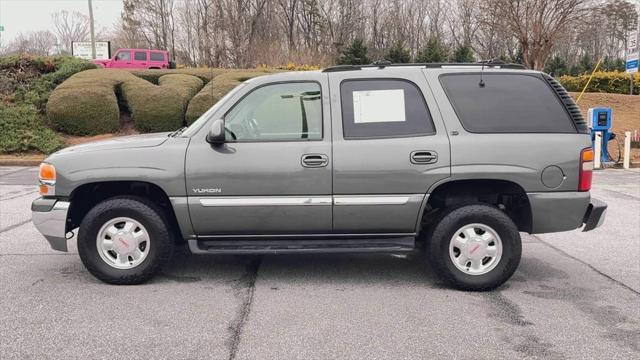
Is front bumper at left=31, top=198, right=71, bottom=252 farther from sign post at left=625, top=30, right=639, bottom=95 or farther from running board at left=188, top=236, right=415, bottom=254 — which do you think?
sign post at left=625, top=30, right=639, bottom=95

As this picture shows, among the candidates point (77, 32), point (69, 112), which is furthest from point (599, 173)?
point (77, 32)

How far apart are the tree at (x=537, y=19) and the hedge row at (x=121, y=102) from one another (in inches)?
513

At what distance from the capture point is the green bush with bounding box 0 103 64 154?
1513 centimetres

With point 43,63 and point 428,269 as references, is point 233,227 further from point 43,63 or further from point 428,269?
point 43,63

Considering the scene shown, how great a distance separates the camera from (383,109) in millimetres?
4727

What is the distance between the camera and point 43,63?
1852 cm

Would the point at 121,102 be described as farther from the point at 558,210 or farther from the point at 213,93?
the point at 558,210

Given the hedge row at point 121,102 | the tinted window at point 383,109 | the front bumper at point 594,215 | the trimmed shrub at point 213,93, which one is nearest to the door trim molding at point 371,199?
the tinted window at point 383,109

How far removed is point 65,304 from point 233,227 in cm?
143

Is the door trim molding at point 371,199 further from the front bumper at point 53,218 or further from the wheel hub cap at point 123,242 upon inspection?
the front bumper at point 53,218

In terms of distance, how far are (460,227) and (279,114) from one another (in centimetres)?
180

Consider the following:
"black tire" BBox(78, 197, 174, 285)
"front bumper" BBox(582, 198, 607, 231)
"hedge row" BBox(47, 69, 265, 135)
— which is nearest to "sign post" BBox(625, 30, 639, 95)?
"hedge row" BBox(47, 69, 265, 135)

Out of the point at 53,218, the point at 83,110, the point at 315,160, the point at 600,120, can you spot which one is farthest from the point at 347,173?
the point at 83,110

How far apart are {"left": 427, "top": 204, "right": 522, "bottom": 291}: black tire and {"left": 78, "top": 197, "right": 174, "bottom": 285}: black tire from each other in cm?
227
